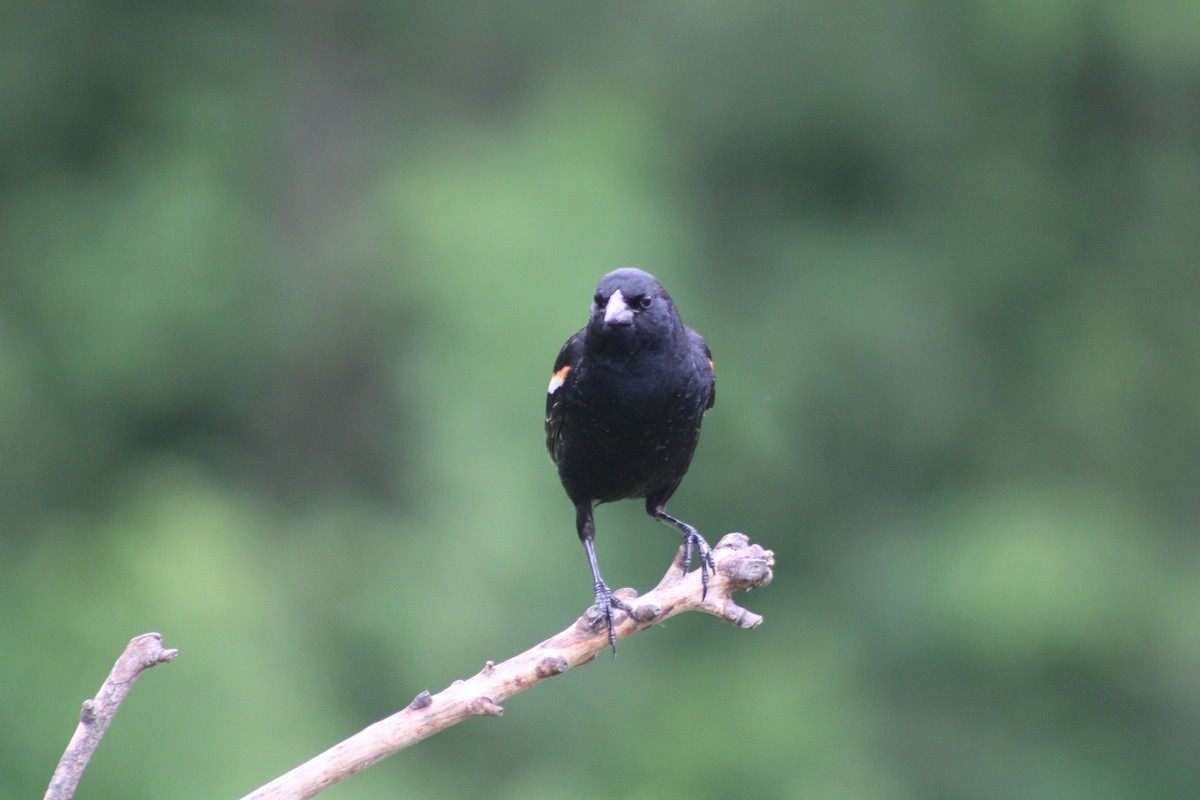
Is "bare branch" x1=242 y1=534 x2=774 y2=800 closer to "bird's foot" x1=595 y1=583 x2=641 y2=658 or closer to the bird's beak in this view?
"bird's foot" x1=595 y1=583 x2=641 y2=658

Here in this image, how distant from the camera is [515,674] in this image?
2865mm

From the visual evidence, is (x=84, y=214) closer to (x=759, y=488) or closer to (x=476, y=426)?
(x=476, y=426)

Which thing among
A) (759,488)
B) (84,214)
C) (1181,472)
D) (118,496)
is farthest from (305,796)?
(1181,472)

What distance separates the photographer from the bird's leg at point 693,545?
3.35 m

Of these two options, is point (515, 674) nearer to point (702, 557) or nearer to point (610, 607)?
point (610, 607)

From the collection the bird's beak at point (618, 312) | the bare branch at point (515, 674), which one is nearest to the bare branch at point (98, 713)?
the bare branch at point (515, 674)

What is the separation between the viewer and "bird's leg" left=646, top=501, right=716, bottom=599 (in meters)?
3.35

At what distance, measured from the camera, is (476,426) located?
308 inches

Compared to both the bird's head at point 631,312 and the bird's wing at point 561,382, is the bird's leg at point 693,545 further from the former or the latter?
the bird's head at point 631,312

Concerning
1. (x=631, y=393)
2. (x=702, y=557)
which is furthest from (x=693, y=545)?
(x=631, y=393)

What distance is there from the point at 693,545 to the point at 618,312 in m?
0.81

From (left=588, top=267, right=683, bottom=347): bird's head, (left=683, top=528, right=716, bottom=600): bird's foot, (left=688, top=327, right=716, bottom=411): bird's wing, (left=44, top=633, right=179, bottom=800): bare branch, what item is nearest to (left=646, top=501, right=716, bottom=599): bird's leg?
(left=683, top=528, right=716, bottom=600): bird's foot

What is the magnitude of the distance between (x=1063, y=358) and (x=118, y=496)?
6092 mm

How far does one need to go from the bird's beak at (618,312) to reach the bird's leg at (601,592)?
2.44 ft
